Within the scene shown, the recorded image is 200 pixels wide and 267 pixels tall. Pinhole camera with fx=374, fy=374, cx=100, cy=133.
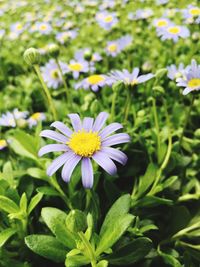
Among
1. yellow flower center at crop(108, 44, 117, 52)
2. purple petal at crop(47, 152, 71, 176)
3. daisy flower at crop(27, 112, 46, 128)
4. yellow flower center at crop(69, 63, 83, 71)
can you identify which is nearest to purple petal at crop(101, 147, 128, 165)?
purple petal at crop(47, 152, 71, 176)

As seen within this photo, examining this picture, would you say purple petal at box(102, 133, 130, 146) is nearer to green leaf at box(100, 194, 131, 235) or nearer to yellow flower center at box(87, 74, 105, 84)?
green leaf at box(100, 194, 131, 235)

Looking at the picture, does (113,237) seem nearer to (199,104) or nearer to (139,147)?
(139,147)

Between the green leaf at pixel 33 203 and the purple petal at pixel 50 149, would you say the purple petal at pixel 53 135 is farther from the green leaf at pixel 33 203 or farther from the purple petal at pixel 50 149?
the green leaf at pixel 33 203

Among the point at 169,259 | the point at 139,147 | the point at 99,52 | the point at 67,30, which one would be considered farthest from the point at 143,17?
the point at 169,259

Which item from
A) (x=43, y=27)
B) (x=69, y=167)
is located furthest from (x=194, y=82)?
(x=43, y=27)

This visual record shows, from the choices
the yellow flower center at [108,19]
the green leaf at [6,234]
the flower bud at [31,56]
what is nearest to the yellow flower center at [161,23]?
the yellow flower center at [108,19]

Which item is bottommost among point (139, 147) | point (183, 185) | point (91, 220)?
point (183, 185)

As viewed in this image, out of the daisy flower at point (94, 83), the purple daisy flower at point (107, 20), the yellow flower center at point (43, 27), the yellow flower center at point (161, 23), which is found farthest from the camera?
the yellow flower center at point (43, 27)
